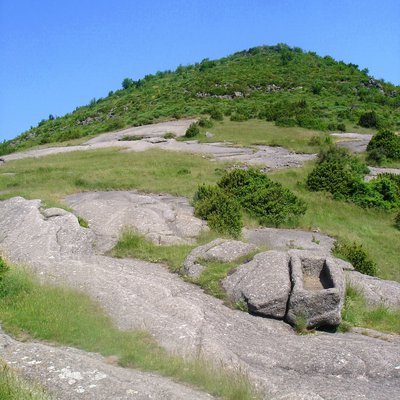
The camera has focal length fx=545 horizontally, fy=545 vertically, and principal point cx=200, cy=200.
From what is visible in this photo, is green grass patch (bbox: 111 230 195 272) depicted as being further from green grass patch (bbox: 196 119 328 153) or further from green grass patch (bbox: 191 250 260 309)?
green grass patch (bbox: 196 119 328 153)

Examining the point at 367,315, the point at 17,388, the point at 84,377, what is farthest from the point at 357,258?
the point at 17,388

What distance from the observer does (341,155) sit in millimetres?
29219

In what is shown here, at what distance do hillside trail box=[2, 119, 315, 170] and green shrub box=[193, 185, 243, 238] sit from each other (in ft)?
33.5

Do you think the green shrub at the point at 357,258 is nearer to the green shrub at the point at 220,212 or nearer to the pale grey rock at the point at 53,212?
the green shrub at the point at 220,212

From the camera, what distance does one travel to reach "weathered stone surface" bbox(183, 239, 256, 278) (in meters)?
12.1

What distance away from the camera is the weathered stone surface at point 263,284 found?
32.5 ft

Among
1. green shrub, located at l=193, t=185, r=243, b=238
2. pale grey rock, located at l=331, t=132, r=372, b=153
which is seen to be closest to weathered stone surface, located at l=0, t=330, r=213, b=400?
green shrub, located at l=193, t=185, r=243, b=238

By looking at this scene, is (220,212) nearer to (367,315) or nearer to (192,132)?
(367,315)

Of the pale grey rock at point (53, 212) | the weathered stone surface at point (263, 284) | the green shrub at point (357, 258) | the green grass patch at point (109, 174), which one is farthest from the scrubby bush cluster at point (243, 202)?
the weathered stone surface at point (263, 284)

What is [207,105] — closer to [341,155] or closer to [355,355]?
[341,155]

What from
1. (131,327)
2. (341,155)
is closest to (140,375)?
(131,327)

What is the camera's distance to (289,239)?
16500 millimetres

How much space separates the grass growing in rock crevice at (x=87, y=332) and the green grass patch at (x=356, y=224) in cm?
1001

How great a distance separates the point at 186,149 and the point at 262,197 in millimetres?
13641
